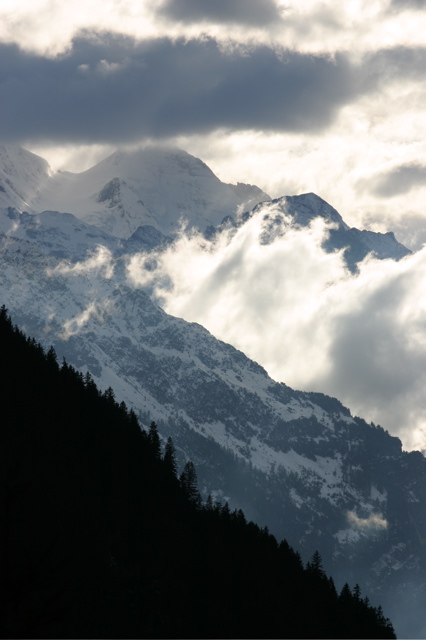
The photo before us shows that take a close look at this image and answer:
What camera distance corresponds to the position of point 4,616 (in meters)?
23.1

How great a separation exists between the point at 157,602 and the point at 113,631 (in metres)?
10.4

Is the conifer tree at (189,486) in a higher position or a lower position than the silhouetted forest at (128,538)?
higher

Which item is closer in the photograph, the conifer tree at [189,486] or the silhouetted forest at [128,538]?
the silhouetted forest at [128,538]

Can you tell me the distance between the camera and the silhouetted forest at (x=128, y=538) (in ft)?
300

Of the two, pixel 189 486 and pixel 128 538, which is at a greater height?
pixel 189 486

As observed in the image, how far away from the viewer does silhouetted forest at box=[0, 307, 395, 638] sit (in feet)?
300

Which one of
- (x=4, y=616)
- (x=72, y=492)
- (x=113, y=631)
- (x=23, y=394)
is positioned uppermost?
(x=23, y=394)

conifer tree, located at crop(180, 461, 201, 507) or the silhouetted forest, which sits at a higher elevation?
conifer tree, located at crop(180, 461, 201, 507)

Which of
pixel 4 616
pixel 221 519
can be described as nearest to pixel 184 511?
pixel 221 519

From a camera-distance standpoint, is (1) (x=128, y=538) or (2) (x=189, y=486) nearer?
(1) (x=128, y=538)

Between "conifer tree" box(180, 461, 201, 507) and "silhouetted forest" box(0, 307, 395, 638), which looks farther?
"conifer tree" box(180, 461, 201, 507)

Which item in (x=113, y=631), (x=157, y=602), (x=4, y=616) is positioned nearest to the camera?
(x=4, y=616)

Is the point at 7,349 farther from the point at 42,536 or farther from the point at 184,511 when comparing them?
the point at 42,536

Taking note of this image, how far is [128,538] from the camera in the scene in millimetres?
105312
